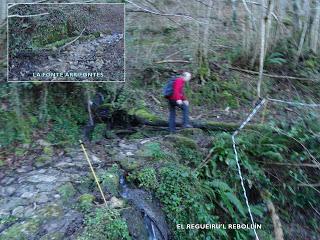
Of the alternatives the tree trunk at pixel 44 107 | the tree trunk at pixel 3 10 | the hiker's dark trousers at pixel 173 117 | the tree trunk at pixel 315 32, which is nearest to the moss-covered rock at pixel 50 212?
the tree trunk at pixel 44 107

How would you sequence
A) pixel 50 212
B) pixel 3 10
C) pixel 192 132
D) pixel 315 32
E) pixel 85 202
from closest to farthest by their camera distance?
pixel 50 212
pixel 85 202
pixel 3 10
pixel 192 132
pixel 315 32

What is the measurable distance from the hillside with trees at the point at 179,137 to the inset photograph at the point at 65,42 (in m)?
0.07

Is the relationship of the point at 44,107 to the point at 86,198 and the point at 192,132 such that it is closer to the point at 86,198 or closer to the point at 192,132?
the point at 86,198

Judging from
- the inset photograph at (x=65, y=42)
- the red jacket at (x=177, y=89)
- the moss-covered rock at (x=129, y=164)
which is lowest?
the moss-covered rock at (x=129, y=164)

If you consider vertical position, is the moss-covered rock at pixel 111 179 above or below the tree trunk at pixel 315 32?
below

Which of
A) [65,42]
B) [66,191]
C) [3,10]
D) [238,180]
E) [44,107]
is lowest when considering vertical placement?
[238,180]

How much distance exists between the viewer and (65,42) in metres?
6.13

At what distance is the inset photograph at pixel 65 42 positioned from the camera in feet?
19.6

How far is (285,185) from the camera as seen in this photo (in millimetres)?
7086

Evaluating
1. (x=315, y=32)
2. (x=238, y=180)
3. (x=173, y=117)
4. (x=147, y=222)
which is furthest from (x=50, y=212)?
(x=315, y=32)

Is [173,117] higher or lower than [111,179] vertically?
higher

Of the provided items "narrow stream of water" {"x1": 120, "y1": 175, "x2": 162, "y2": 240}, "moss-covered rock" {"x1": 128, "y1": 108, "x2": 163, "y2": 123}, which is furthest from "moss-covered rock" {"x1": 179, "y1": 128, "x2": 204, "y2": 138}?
"narrow stream of water" {"x1": 120, "y1": 175, "x2": 162, "y2": 240}

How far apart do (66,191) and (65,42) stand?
2350 mm

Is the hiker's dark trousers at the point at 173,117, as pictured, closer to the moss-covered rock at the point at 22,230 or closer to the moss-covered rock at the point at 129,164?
the moss-covered rock at the point at 129,164
